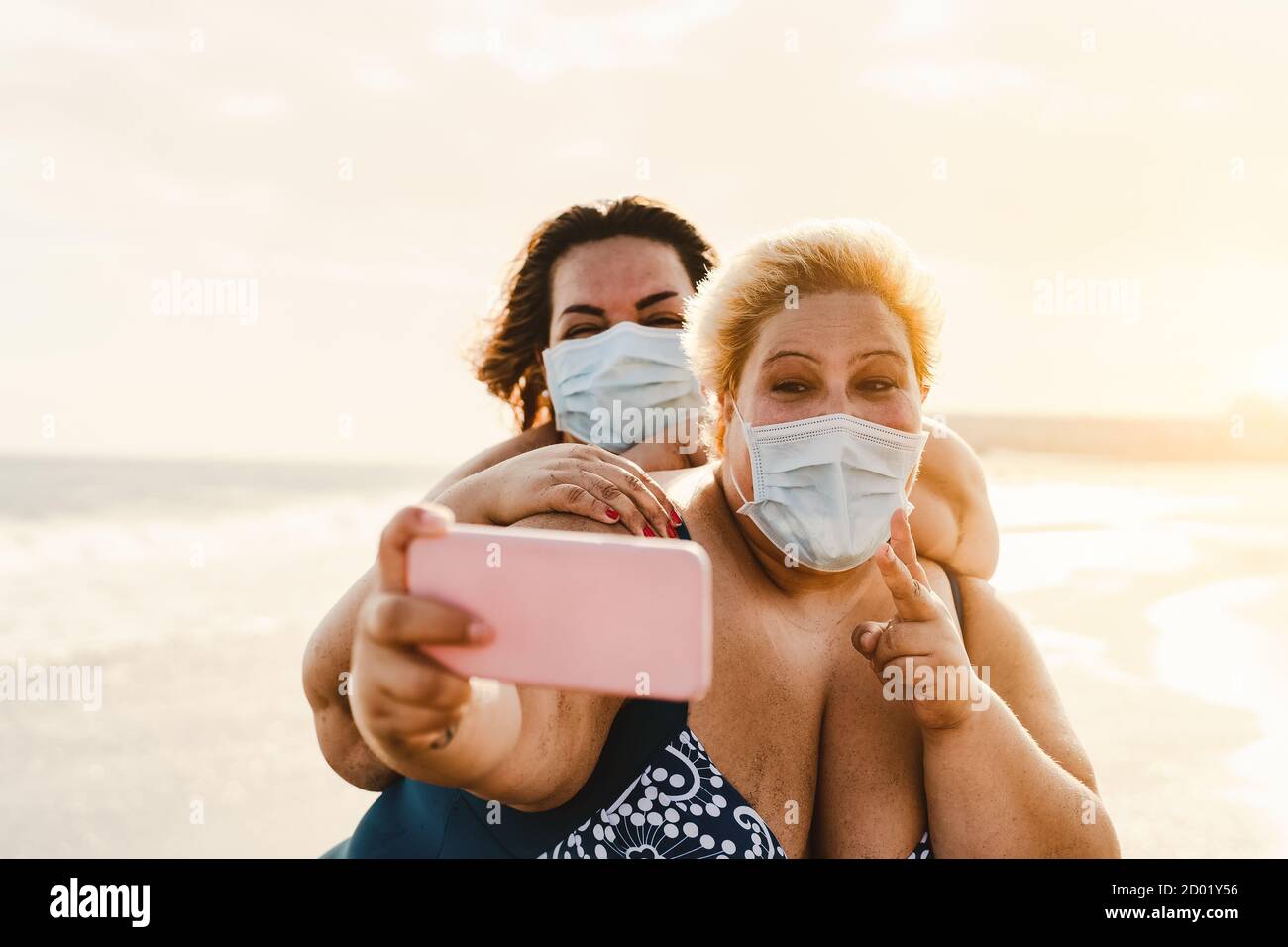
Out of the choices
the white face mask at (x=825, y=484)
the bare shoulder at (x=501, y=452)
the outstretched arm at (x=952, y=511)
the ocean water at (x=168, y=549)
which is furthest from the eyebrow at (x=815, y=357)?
the ocean water at (x=168, y=549)

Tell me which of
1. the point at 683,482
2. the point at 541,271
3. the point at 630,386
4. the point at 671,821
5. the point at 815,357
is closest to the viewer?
the point at 671,821

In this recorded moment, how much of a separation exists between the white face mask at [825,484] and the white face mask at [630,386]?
1215 mm

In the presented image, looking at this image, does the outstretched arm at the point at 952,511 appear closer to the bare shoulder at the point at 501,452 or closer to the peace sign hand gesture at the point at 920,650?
the peace sign hand gesture at the point at 920,650

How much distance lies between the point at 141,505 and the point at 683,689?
76.3ft

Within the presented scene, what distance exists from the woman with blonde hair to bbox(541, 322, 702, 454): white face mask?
3.01 feet

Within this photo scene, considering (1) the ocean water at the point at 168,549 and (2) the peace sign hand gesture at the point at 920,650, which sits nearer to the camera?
(2) the peace sign hand gesture at the point at 920,650

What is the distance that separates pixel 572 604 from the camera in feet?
4.90

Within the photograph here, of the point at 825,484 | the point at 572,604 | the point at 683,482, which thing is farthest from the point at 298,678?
the point at 572,604

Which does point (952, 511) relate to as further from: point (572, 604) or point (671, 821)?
point (572, 604)

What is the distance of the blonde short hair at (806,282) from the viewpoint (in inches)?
101

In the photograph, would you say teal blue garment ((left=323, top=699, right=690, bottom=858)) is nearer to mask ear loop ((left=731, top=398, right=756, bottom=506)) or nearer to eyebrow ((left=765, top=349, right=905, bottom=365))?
mask ear loop ((left=731, top=398, right=756, bottom=506))

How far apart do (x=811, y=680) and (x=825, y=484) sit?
458 mm

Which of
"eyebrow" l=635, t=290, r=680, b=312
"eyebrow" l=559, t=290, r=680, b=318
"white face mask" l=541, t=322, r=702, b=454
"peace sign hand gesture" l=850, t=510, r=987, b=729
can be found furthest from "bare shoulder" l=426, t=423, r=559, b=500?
"peace sign hand gesture" l=850, t=510, r=987, b=729
